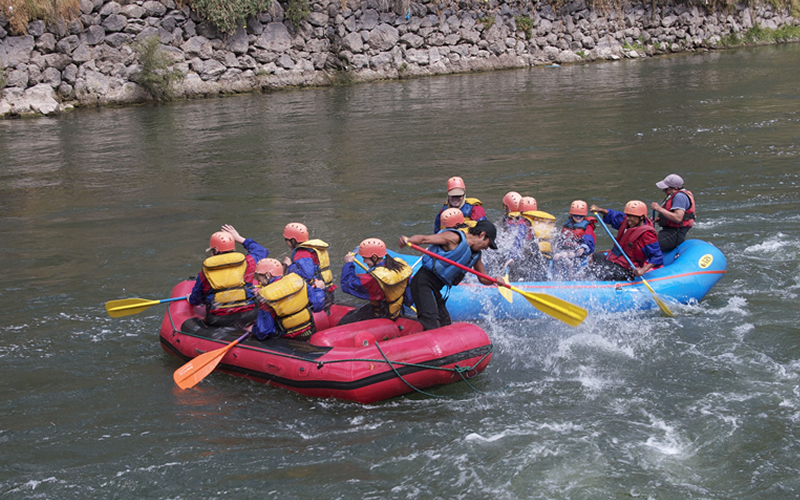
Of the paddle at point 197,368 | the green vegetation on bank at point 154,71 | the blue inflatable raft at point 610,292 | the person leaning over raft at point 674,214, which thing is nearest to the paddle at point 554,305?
the blue inflatable raft at point 610,292

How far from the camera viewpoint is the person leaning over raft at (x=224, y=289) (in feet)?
18.1

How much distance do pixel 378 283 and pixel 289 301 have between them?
2.31ft

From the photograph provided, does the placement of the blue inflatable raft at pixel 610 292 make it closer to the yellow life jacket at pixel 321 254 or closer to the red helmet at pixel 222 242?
the yellow life jacket at pixel 321 254

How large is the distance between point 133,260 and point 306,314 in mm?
3618

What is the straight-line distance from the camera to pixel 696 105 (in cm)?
1566

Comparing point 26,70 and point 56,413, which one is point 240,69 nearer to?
point 26,70

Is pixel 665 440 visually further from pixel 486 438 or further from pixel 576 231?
pixel 576 231

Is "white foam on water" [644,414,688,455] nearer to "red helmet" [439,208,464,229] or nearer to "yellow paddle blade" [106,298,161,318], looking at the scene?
"red helmet" [439,208,464,229]

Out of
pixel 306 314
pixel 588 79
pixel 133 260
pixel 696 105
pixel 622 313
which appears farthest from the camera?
pixel 588 79

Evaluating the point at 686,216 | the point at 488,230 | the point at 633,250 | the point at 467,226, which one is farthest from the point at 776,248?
the point at 488,230

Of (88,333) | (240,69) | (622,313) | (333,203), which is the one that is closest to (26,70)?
(240,69)

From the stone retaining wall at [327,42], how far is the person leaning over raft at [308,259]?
53.8 ft

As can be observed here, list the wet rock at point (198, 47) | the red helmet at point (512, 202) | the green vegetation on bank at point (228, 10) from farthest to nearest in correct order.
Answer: the wet rock at point (198, 47)
the green vegetation on bank at point (228, 10)
the red helmet at point (512, 202)

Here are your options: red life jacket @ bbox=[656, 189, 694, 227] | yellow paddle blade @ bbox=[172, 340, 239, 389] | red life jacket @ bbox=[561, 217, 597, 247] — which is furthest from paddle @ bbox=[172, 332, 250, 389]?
red life jacket @ bbox=[656, 189, 694, 227]
